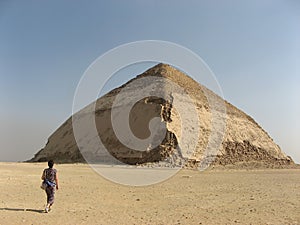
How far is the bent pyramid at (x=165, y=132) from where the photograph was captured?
46.6 meters

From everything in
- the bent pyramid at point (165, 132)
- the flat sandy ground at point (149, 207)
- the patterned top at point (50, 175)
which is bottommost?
the flat sandy ground at point (149, 207)

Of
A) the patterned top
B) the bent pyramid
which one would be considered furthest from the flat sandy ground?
the bent pyramid

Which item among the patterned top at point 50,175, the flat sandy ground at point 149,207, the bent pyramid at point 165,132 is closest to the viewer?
the flat sandy ground at point 149,207

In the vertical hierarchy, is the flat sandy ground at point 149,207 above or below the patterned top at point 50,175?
below

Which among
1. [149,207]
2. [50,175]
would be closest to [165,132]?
[149,207]

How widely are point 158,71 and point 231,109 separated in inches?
601

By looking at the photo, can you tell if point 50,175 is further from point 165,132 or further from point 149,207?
point 165,132

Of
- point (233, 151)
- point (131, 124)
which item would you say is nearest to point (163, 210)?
point (131, 124)

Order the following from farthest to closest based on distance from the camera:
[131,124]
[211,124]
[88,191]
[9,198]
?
[211,124], [131,124], [88,191], [9,198]

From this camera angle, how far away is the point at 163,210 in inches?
478

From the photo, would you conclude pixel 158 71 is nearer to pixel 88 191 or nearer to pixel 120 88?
pixel 120 88

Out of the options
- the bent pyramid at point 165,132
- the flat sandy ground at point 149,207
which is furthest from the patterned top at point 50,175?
the bent pyramid at point 165,132

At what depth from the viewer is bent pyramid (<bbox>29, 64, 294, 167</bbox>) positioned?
1833 inches

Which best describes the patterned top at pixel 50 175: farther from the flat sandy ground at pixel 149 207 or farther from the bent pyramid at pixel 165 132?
the bent pyramid at pixel 165 132
